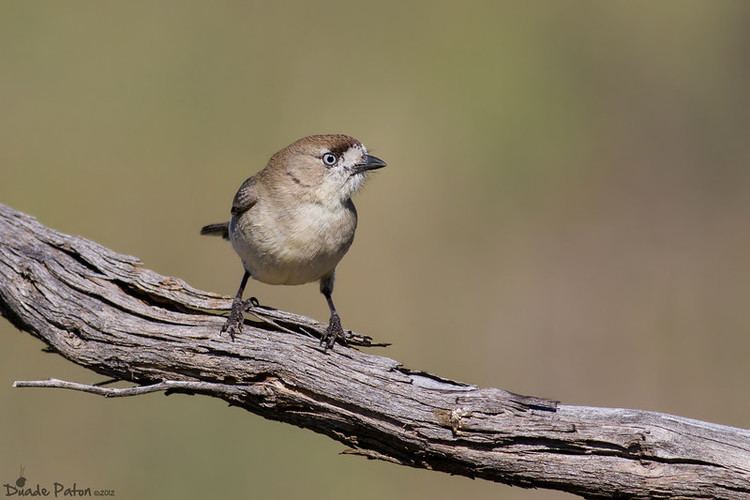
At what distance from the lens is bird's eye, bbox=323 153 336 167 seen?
583 cm

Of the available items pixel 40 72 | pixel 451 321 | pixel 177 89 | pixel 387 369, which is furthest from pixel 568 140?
pixel 387 369

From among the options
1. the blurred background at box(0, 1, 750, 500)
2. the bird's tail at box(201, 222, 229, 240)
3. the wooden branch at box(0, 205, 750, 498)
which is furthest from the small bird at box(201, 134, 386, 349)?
the blurred background at box(0, 1, 750, 500)

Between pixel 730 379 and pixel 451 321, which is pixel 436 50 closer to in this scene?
pixel 451 321

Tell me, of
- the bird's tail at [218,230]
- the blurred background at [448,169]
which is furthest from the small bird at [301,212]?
the blurred background at [448,169]

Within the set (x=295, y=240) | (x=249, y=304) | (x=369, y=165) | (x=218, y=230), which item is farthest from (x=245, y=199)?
(x=249, y=304)

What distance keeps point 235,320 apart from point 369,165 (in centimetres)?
157

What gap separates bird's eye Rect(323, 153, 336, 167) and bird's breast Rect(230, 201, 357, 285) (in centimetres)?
29

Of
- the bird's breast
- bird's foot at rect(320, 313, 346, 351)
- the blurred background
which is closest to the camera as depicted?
bird's foot at rect(320, 313, 346, 351)

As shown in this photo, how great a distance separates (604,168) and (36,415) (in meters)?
6.05

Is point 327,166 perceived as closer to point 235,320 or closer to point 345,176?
point 345,176

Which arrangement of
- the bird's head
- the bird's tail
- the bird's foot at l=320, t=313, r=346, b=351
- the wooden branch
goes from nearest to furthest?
1. the wooden branch
2. the bird's foot at l=320, t=313, r=346, b=351
3. the bird's head
4. the bird's tail

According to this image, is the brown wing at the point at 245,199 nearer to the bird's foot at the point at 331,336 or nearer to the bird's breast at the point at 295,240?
the bird's breast at the point at 295,240

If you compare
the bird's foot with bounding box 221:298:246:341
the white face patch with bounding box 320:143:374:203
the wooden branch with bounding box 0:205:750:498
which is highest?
the white face patch with bounding box 320:143:374:203

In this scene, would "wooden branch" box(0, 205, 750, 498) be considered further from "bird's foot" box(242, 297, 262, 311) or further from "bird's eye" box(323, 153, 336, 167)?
"bird's eye" box(323, 153, 336, 167)
